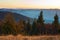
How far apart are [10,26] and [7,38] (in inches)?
5.3

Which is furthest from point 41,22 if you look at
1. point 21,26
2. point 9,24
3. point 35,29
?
point 9,24

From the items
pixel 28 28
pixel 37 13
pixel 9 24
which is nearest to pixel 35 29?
pixel 28 28

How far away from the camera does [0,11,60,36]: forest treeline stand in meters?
1.20

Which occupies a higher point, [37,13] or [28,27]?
[37,13]

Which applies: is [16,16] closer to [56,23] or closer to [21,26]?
[21,26]

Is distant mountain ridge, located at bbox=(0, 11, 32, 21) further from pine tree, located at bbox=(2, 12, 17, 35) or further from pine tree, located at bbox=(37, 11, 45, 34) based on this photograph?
pine tree, located at bbox=(37, 11, 45, 34)

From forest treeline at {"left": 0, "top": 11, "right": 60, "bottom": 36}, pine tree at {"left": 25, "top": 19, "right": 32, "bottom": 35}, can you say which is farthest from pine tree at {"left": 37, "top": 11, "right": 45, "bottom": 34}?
pine tree at {"left": 25, "top": 19, "right": 32, "bottom": 35}

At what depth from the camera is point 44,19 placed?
1.21m

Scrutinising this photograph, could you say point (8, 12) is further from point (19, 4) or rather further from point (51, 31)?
point (51, 31)

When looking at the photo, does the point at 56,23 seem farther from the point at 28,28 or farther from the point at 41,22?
the point at 28,28

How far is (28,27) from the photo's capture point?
121 centimetres

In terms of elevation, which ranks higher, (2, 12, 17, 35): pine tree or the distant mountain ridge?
the distant mountain ridge

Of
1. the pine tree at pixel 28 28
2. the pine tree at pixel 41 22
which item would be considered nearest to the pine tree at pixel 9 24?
the pine tree at pixel 28 28

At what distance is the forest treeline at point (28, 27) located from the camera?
1.20 meters
